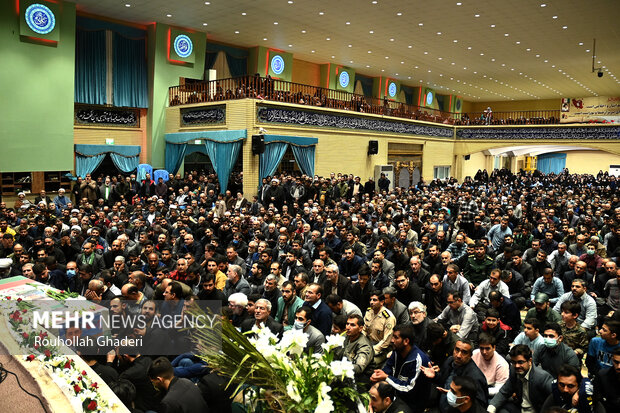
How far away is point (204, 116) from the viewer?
15406 mm

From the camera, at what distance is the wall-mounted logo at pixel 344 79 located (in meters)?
24.5

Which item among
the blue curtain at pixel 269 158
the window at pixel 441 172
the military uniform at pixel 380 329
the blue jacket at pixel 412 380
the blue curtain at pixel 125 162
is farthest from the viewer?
the window at pixel 441 172

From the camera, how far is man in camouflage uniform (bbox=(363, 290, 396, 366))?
4.43 meters

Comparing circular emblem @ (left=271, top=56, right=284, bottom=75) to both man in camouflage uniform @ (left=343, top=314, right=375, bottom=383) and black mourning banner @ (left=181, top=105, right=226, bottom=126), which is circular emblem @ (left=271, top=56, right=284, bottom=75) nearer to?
black mourning banner @ (left=181, top=105, right=226, bottom=126)

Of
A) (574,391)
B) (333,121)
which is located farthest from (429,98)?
(574,391)

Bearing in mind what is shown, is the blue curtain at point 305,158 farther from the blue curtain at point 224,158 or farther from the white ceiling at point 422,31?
the white ceiling at point 422,31

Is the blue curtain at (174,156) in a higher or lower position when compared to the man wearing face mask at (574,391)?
higher

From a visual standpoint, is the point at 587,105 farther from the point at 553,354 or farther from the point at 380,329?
the point at 380,329

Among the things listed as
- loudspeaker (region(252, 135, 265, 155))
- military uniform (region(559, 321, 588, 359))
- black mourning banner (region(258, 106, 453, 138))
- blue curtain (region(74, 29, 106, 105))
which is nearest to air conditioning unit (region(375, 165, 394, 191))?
black mourning banner (region(258, 106, 453, 138))

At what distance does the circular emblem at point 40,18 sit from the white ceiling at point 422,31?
1.20 metres

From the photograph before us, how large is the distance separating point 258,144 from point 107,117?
6.62 meters

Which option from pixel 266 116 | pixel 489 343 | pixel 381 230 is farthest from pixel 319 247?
pixel 266 116

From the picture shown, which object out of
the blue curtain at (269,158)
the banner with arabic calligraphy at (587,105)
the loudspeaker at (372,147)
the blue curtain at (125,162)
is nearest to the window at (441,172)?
the loudspeaker at (372,147)

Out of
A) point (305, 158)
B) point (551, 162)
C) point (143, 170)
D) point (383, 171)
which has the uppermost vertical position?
point (551, 162)
